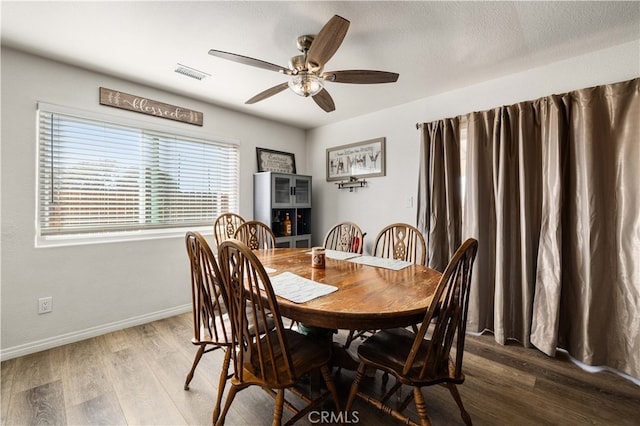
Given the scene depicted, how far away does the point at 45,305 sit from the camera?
2291mm

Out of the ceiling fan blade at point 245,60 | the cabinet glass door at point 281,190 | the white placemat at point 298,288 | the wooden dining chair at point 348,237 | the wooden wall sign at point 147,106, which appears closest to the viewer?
the white placemat at point 298,288

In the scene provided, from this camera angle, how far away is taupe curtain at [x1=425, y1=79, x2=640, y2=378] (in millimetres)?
1949

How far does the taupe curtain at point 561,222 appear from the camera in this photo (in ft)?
6.40

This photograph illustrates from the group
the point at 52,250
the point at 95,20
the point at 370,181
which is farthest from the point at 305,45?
the point at 52,250

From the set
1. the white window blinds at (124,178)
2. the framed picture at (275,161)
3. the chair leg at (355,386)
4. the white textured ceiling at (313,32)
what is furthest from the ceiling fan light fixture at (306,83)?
the framed picture at (275,161)

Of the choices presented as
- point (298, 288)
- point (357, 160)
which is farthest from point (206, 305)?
point (357, 160)

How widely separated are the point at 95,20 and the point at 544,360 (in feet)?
12.6

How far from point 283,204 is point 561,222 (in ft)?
8.92

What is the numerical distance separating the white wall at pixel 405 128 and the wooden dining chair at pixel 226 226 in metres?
1.32

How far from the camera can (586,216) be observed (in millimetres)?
2061

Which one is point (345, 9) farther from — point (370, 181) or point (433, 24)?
point (370, 181)

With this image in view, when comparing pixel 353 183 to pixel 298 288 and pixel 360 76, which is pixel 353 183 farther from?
pixel 298 288

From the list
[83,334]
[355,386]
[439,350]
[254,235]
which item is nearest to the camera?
[439,350]

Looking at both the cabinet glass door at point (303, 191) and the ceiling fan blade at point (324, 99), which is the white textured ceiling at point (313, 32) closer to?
the ceiling fan blade at point (324, 99)
